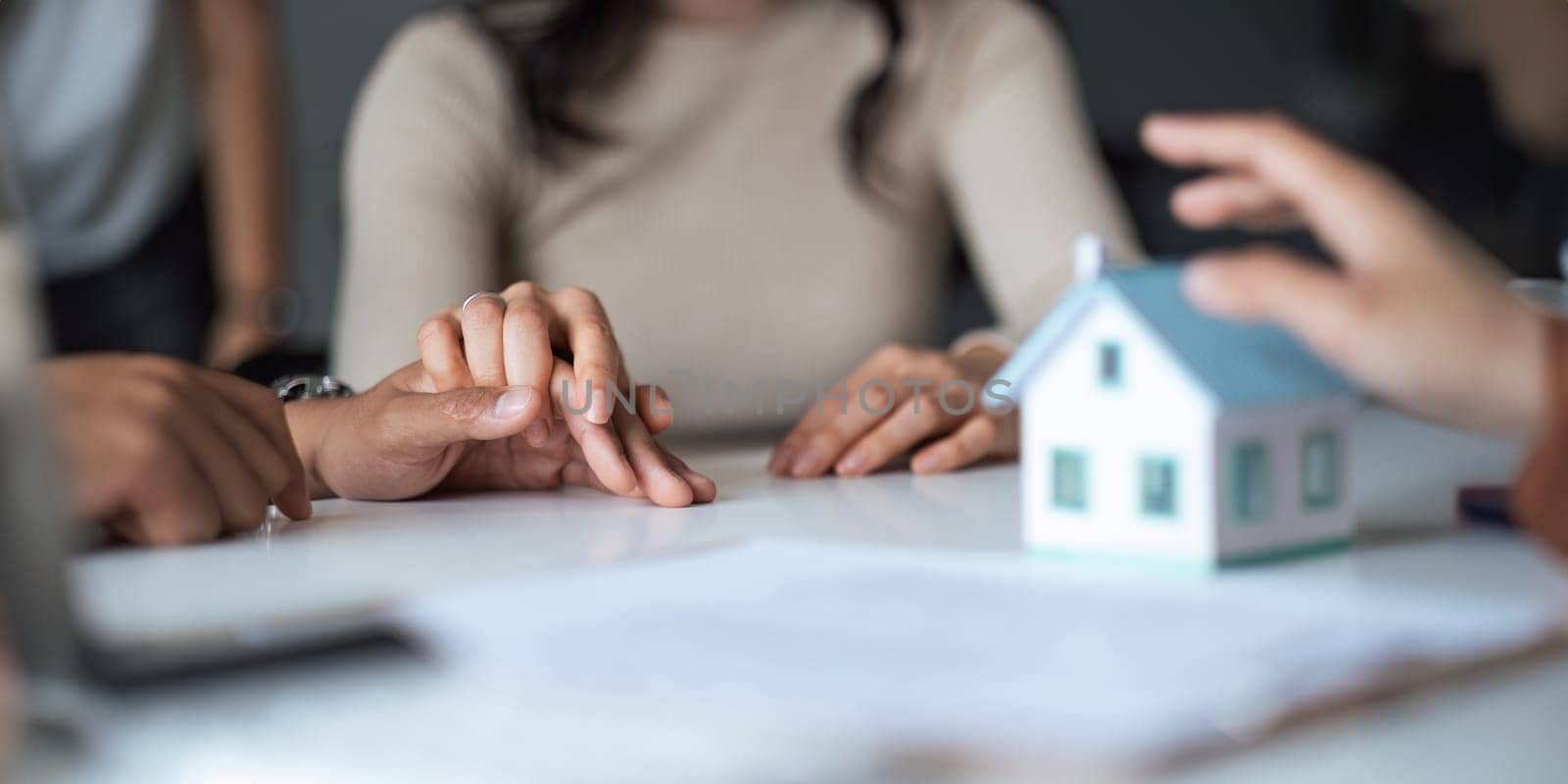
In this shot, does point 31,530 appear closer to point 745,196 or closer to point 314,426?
point 314,426

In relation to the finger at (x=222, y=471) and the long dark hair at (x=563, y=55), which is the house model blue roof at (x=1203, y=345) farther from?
the long dark hair at (x=563, y=55)

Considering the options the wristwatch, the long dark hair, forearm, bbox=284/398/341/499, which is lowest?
forearm, bbox=284/398/341/499

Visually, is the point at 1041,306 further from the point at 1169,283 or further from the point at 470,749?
the point at 470,749

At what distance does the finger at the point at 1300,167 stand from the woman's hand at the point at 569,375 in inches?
7.8

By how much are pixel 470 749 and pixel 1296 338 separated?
19cm

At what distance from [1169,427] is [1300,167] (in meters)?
0.06

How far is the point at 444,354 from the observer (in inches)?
16.6

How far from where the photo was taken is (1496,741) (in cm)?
17

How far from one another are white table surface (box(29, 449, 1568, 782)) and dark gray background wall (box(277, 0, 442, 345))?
125 mm

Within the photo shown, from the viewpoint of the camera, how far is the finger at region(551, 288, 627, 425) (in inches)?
15.8

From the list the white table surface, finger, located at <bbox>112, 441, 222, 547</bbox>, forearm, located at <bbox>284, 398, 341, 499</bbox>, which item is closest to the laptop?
the white table surface

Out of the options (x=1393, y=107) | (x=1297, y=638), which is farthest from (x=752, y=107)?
(x=1297, y=638)

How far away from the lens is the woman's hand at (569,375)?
1.33 feet

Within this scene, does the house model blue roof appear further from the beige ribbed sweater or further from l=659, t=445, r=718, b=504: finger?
the beige ribbed sweater
